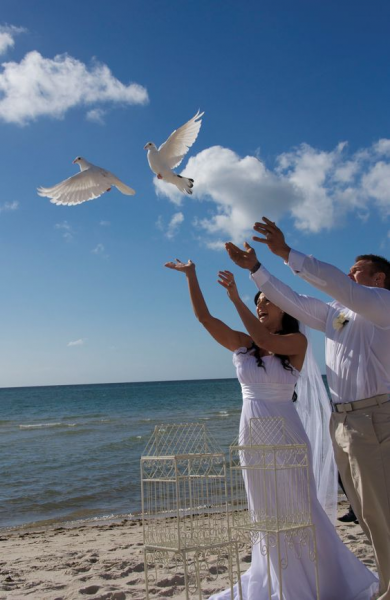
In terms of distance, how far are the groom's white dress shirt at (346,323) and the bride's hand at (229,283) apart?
0.71m

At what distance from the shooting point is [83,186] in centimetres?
737

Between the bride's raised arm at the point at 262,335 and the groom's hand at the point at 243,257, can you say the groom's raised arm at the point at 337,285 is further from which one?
the bride's raised arm at the point at 262,335

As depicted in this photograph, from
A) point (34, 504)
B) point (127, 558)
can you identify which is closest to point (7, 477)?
point (34, 504)

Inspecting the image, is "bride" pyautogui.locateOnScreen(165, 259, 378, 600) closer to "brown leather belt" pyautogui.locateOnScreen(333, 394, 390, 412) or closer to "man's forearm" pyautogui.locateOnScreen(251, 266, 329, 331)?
"man's forearm" pyautogui.locateOnScreen(251, 266, 329, 331)

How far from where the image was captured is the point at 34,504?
35.4 ft

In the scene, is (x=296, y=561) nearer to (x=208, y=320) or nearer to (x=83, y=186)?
(x=208, y=320)

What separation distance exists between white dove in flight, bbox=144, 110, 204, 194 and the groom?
11.3ft

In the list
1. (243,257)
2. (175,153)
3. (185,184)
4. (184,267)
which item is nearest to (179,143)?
(175,153)

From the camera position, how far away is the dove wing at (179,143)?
7336mm

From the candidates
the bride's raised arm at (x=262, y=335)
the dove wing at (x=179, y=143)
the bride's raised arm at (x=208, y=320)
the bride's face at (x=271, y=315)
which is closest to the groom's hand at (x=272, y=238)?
the bride's raised arm at (x=262, y=335)

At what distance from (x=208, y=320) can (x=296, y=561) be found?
5.72 ft

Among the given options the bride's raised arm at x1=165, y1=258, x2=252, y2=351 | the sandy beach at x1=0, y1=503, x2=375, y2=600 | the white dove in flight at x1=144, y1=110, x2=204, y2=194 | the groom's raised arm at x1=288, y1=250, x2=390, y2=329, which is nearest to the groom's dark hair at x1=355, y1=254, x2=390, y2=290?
the groom's raised arm at x1=288, y1=250, x2=390, y2=329

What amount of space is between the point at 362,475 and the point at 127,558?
13.2 feet

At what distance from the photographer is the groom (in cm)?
312
